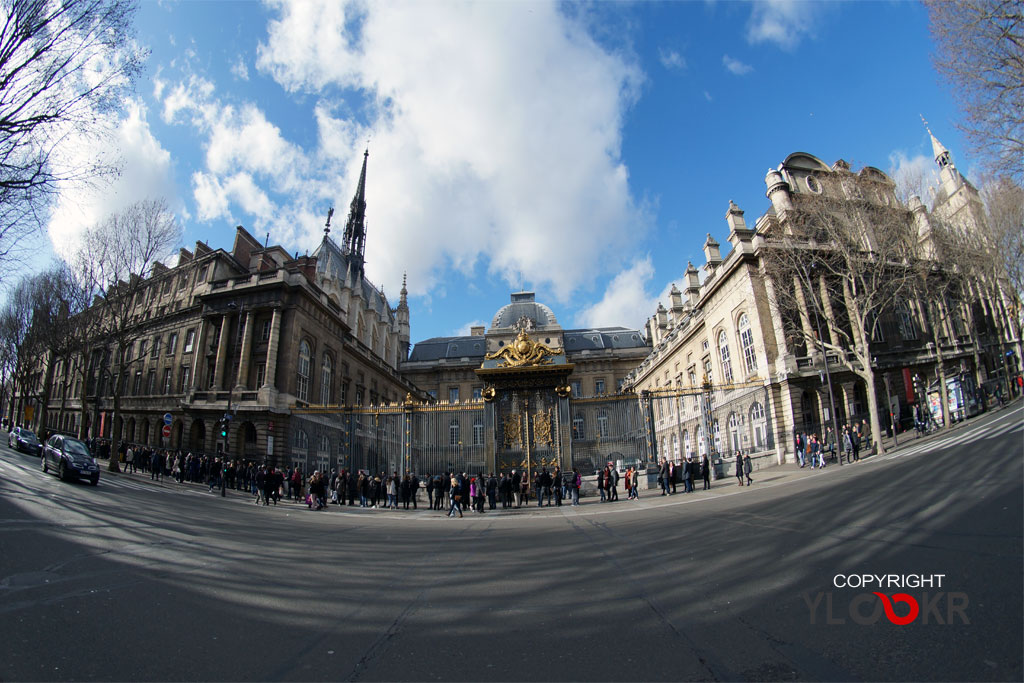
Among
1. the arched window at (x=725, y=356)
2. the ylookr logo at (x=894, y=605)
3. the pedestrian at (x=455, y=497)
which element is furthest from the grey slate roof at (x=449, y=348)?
the ylookr logo at (x=894, y=605)

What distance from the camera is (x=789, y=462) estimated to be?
22781 millimetres

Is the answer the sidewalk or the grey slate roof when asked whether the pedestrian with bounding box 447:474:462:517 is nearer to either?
the sidewalk

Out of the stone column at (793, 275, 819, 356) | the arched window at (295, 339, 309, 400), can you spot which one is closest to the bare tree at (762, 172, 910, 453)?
the stone column at (793, 275, 819, 356)

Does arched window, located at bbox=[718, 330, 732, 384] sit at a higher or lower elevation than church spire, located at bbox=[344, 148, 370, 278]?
lower

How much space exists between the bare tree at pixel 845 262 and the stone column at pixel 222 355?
34.7 meters

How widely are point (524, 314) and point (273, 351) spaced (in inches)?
1690

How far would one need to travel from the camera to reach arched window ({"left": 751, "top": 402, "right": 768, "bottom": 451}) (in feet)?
84.6

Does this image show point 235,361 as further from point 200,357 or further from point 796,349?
point 796,349

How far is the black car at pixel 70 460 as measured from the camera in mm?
16094

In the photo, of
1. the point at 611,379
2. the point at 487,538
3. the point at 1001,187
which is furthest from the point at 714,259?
→ the point at 487,538

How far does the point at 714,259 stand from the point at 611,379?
23990 millimetres

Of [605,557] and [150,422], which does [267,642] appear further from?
[150,422]

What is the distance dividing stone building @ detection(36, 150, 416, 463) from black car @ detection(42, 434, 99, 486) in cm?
644

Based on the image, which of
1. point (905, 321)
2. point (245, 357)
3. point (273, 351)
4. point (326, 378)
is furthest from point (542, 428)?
point (905, 321)
